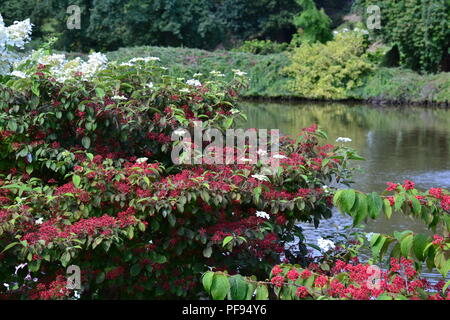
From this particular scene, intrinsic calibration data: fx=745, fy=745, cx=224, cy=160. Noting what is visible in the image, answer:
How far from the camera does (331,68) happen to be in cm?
2908

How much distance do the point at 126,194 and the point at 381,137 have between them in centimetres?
1341

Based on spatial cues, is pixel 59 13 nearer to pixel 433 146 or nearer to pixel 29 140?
pixel 433 146

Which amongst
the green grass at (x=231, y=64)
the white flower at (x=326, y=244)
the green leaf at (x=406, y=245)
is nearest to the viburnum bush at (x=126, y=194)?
the white flower at (x=326, y=244)

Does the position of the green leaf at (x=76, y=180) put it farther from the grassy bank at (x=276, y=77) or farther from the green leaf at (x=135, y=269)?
the grassy bank at (x=276, y=77)

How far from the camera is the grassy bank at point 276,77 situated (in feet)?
86.5

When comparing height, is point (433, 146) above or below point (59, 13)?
below

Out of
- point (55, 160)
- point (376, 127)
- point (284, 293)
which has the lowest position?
point (376, 127)

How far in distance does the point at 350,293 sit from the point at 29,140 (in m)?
2.49

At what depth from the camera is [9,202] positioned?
4.36 m

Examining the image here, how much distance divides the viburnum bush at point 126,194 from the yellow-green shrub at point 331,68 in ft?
79.2
